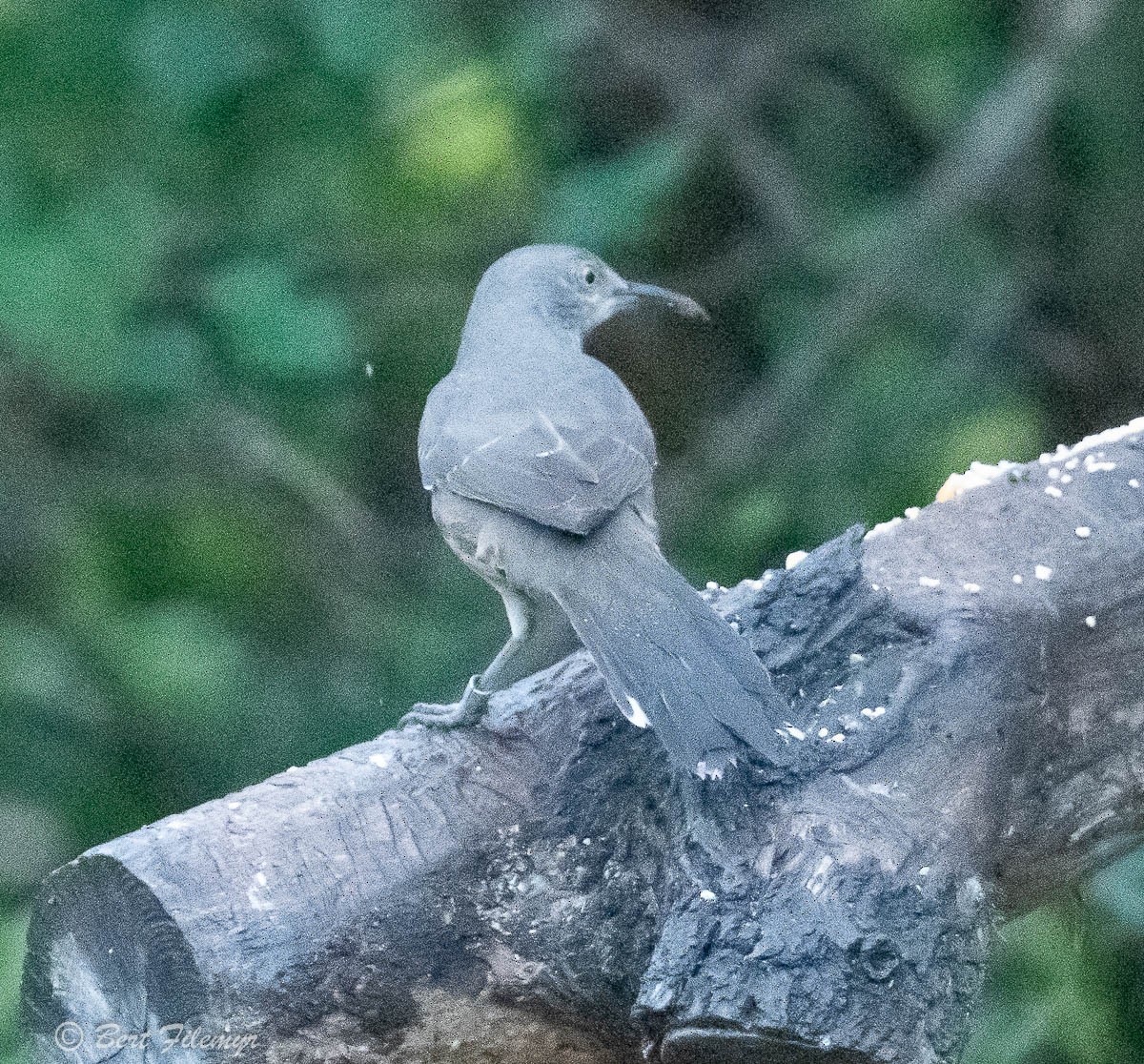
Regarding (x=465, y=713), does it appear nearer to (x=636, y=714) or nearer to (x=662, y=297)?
(x=636, y=714)

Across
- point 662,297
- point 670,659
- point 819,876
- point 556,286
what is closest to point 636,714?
point 670,659

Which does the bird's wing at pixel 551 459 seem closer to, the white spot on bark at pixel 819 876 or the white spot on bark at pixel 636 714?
the white spot on bark at pixel 636 714

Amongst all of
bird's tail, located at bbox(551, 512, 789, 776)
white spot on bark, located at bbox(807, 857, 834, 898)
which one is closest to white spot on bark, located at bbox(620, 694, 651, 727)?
bird's tail, located at bbox(551, 512, 789, 776)

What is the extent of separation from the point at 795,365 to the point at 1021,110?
0.79 metres

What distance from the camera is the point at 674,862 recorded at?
7.66ft

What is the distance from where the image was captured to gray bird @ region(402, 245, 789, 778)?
2.40 meters

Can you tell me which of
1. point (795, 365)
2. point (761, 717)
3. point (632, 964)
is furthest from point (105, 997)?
point (795, 365)

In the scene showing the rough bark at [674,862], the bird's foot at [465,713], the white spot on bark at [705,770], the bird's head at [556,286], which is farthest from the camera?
the bird's head at [556,286]

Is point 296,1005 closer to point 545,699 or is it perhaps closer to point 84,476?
point 545,699

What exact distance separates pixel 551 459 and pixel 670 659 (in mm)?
470

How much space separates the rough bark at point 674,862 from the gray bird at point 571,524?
0.29 ft

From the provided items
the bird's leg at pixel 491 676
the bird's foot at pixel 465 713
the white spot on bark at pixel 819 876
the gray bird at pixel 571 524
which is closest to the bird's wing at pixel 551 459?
the gray bird at pixel 571 524

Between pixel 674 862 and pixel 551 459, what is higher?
pixel 551 459

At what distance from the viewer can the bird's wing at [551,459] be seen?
2.73m
